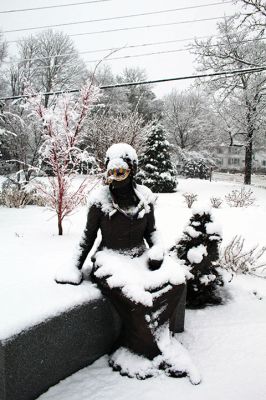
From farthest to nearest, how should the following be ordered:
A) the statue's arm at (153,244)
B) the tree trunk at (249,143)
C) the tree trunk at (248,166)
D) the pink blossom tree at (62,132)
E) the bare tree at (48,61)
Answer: the bare tree at (48,61), the tree trunk at (248,166), the tree trunk at (249,143), the pink blossom tree at (62,132), the statue's arm at (153,244)

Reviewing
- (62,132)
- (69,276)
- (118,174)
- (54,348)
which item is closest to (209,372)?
(54,348)

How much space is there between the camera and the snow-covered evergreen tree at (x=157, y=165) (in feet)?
59.8

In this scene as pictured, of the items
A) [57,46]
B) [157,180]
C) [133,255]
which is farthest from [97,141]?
[57,46]

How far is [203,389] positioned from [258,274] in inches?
123

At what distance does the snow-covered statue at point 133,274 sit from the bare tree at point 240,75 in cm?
1435

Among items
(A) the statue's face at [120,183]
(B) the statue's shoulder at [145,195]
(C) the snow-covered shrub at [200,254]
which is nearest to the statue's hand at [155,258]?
(B) the statue's shoulder at [145,195]

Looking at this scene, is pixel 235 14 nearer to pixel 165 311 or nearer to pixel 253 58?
pixel 253 58

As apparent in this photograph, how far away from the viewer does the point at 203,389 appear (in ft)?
8.49

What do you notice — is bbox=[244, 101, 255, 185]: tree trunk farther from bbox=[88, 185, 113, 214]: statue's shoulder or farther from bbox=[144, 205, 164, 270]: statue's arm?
bbox=[88, 185, 113, 214]: statue's shoulder

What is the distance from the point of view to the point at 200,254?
3945 mm

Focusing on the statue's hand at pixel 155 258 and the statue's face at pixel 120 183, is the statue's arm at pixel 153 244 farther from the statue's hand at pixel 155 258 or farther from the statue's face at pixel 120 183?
the statue's face at pixel 120 183

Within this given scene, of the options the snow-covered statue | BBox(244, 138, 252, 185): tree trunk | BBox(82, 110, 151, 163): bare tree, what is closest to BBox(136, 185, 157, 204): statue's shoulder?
the snow-covered statue

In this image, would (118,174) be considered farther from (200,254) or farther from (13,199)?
(13,199)

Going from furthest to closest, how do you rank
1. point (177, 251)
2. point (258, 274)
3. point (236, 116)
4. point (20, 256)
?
point (236, 116) → point (258, 274) → point (20, 256) → point (177, 251)
